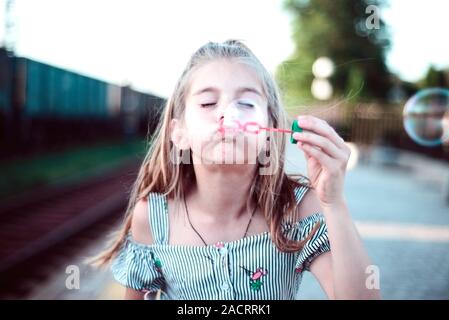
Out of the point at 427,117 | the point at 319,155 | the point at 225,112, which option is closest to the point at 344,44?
the point at 427,117

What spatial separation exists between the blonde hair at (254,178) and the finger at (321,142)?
13.2 inches

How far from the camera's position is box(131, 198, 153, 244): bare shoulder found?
1.81 m

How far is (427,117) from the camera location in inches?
197

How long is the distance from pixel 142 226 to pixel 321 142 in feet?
2.47

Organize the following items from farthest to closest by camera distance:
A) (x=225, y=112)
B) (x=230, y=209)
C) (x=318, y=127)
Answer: (x=230, y=209), (x=225, y=112), (x=318, y=127)

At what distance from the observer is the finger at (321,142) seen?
136cm

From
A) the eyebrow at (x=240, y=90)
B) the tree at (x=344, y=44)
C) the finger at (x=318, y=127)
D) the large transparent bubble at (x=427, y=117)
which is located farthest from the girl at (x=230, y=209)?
the tree at (x=344, y=44)

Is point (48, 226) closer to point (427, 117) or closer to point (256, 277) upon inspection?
point (427, 117)

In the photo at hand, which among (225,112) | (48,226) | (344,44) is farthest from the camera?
(344,44)

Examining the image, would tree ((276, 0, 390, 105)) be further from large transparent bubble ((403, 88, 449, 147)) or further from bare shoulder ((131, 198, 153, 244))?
bare shoulder ((131, 198, 153, 244))

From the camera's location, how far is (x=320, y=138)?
4.46ft

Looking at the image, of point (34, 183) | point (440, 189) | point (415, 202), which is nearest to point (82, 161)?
point (34, 183)

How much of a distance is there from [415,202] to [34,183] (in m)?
6.32
